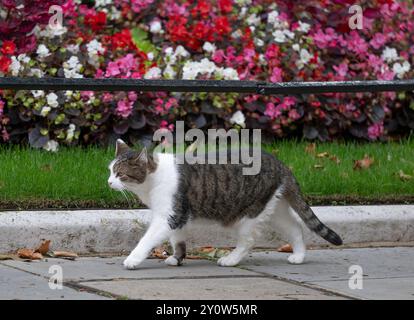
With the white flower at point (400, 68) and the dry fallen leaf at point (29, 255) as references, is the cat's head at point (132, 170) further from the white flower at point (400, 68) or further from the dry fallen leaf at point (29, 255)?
the white flower at point (400, 68)

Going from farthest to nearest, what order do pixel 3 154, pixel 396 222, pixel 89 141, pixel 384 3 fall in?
pixel 384 3 < pixel 89 141 < pixel 3 154 < pixel 396 222

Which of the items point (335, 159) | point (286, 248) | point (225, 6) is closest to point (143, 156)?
point (286, 248)

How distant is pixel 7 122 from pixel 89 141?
27.3 inches

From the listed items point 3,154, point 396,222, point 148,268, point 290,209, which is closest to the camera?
point 148,268

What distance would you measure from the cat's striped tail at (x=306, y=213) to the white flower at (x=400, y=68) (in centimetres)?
338

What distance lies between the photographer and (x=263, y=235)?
680cm

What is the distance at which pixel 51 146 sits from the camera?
807cm

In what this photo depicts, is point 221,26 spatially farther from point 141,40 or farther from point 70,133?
point 70,133

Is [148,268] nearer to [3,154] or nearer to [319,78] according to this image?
[3,154]

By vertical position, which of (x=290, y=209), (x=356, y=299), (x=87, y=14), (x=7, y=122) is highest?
(x=87, y=14)

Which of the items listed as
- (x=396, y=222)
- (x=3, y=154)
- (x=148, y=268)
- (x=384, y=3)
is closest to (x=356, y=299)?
(x=148, y=268)

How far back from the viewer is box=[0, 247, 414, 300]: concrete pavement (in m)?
5.07

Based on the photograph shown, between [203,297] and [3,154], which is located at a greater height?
[3,154]

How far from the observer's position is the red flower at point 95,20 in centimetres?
879
